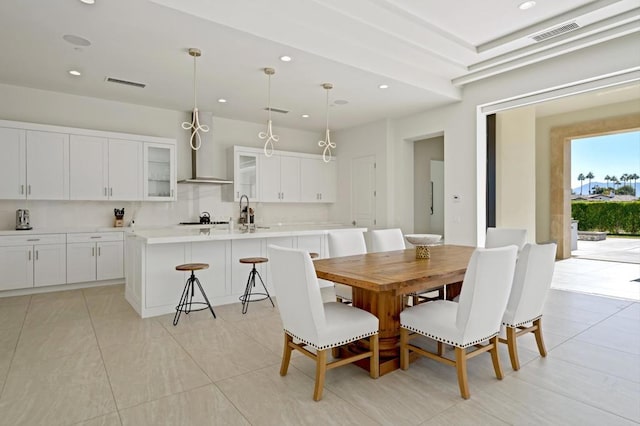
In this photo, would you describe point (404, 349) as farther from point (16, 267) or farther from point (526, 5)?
point (16, 267)

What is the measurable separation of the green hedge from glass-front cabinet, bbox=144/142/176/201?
24.0 feet

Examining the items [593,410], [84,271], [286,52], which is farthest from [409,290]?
[84,271]

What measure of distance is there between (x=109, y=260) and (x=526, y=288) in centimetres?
524

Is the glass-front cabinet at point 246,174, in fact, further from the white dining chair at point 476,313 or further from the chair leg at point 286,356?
the white dining chair at point 476,313

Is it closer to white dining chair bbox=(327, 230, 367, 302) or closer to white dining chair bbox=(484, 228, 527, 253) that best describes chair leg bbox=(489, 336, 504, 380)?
white dining chair bbox=(327, 230, 367, 302)

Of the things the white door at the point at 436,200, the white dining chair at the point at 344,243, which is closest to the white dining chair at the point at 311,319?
the white dining chair at the point at 344,243

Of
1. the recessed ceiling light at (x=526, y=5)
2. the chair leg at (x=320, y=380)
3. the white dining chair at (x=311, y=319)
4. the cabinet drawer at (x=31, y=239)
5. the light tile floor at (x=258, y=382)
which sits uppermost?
the recessed ceiling light at (x=526, y=5)

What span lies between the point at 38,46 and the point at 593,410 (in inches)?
210

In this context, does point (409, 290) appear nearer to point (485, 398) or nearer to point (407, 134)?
point (485, 398)

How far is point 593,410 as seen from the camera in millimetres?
2070

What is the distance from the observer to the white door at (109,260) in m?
5.25

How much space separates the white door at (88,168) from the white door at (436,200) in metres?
5.90

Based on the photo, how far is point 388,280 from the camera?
7.33 feet

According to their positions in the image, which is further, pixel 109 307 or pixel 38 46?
pixel 109 307
